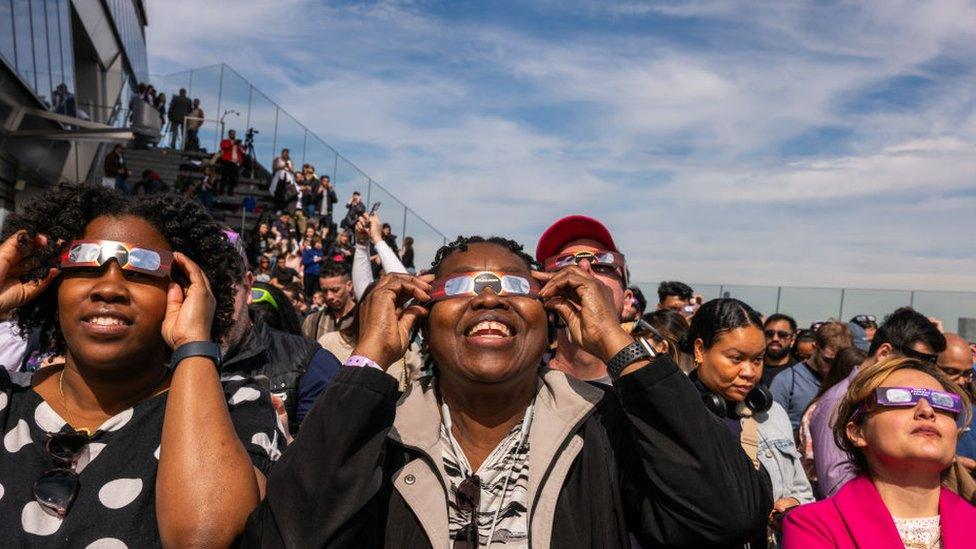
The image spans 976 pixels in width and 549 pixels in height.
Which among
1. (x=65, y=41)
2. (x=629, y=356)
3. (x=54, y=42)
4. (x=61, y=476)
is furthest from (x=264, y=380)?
(x=65, y=41)

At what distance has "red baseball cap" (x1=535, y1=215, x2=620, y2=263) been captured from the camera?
12.4ft

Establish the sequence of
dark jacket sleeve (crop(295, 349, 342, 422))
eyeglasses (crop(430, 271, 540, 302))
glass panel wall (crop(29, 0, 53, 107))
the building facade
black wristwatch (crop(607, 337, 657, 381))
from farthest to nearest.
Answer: glass panel wall (crop(29, 0, 53, 107)) < the building facade < dark jacket sleeve (crop(295, 349, 342, 422)) < eyeglasses (crop(430, 271, 540, 302)) < black wristwatch (crop(607, 337, 657, 381))

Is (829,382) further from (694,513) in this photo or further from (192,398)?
(192,398)

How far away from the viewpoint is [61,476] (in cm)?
208

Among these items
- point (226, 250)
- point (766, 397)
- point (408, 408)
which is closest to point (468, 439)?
point (408, 408)

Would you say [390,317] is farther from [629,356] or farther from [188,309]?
[629,356]

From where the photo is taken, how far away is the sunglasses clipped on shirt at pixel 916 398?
9.39 feet

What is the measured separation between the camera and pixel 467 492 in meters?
2.21

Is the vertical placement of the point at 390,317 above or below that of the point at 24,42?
below

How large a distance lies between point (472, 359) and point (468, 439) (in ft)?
0.88

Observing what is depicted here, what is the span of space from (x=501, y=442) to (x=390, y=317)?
495mm

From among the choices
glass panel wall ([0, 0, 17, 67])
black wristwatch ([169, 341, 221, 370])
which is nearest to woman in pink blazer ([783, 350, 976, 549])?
black wristwatch ([169, 341, 221, 370])

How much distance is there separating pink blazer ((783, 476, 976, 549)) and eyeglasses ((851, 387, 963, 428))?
0.29 metres

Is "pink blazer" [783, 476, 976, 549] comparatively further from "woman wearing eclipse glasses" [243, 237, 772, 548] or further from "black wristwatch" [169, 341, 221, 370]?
"black wristwatch" [169, 341, 221, 370]
